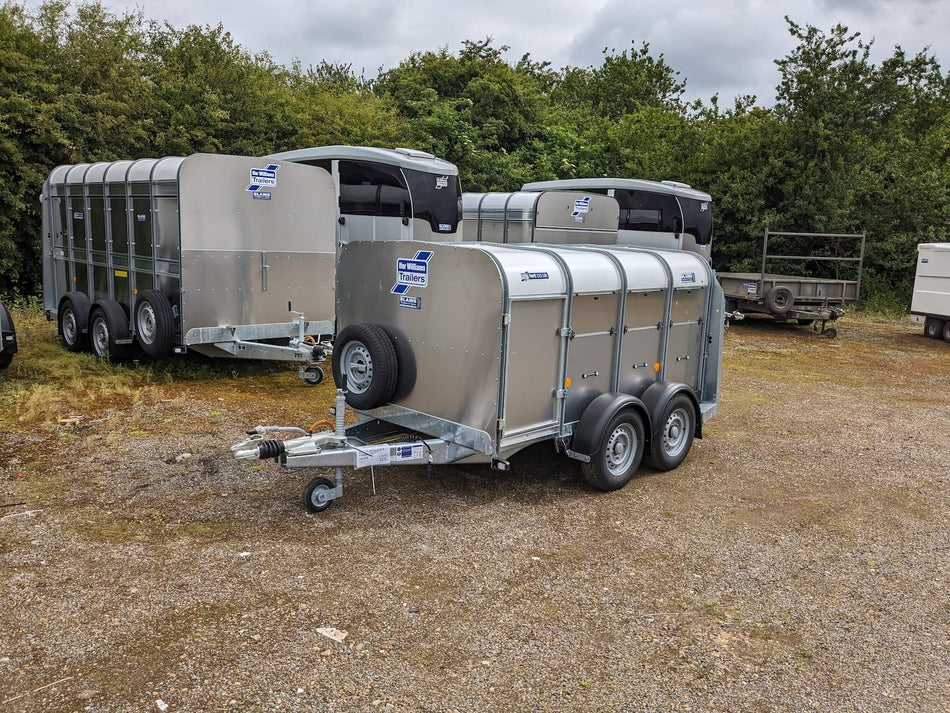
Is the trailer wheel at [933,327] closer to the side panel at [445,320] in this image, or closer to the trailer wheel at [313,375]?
the trailer wheel at [313,375]

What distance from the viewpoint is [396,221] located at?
11.9 meters

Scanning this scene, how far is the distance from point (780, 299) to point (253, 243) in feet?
38.7

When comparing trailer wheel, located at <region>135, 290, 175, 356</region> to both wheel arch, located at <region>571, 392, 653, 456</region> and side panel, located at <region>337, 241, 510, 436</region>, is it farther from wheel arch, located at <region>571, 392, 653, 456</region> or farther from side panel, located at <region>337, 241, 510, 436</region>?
wheel arch, located at <region>571, 392, 653, 456</region>

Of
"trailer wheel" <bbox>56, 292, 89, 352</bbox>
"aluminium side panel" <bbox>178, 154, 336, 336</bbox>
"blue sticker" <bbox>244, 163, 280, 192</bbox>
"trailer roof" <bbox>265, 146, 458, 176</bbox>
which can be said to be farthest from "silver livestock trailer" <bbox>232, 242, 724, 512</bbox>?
"trailer wheel" <bbox>56, 292, 89, 352</bbox>

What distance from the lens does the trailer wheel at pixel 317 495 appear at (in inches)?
216

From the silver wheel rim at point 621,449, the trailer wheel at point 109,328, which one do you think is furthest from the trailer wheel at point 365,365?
the trailer wheel at point 109,328

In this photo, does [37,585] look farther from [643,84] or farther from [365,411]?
[643,84]

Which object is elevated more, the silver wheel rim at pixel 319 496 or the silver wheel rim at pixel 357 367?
the silver wheel rim at pixel 357 367

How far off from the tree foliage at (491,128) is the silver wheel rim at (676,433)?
1227 cm

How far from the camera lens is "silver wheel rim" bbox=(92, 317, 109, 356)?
1013 centimetres

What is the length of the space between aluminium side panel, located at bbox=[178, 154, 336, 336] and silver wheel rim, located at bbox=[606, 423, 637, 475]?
4.98 metres

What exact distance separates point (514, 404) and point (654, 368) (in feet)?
6.12

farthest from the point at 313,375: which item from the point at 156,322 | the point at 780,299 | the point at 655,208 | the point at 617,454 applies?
the point at 780,299

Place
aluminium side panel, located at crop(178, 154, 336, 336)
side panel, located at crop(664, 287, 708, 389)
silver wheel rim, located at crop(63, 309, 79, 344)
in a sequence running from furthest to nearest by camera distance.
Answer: silver wheel rim, located at crop(63, 309, 79, 344) < aluminium side panel, located at crop(178, 154, 336, 336) < side panel, located at crop(664, 287, 708, 389)
